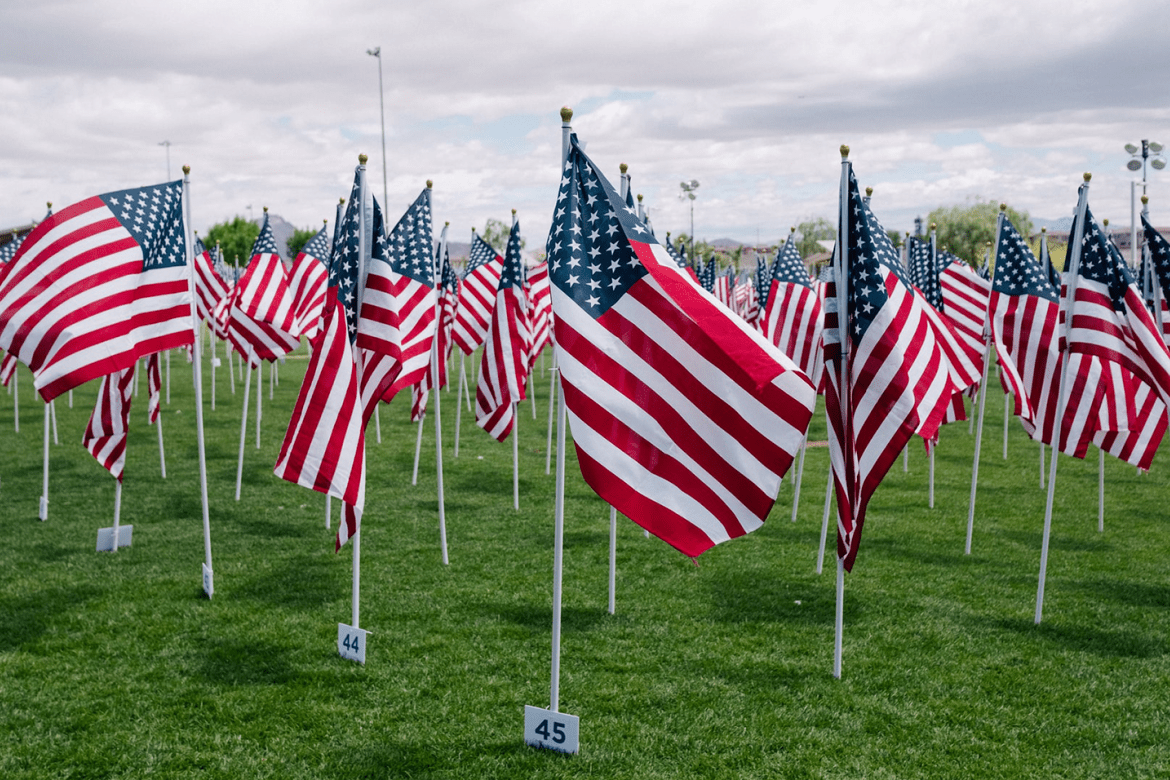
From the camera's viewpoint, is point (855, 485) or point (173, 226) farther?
point (173, 226)

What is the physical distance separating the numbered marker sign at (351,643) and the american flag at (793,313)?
6.78 metres

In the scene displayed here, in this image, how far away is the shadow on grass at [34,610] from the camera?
8641 mm

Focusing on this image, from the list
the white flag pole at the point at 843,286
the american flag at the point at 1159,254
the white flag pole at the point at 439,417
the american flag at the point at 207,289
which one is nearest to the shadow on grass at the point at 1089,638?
the american flag at the point at 1159,254

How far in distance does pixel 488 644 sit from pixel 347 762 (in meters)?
2.25

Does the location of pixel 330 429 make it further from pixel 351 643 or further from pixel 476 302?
pixel 476 302

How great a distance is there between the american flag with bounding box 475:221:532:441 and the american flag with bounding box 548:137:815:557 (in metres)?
6.34

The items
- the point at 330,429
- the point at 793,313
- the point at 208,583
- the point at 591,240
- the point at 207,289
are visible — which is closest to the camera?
the point at 591,240

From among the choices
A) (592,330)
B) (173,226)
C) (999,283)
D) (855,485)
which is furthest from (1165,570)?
(173,226)

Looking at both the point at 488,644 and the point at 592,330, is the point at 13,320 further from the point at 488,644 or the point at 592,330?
the point at 592,330

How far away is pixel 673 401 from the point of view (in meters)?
5.89

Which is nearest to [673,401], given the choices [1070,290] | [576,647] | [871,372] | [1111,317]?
[871,372]

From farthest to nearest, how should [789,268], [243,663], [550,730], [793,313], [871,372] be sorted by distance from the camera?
1. [789,268]
2. [793,313]
3. [243,663]
4. [871,372]
5. [550,730]

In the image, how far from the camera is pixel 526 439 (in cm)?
2048

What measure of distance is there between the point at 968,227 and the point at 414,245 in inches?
3224
